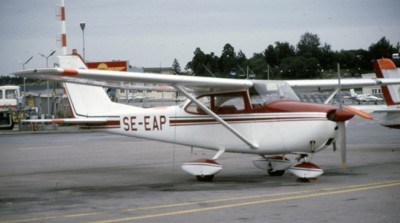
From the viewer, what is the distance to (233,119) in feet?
43.3

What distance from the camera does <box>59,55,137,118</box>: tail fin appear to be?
604 inches

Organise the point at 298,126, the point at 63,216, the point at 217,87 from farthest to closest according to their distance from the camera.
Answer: the point at 217,87
the point at 298,126
the point at 63,216

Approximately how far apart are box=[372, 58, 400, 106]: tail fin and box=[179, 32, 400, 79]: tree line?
353 centimetres

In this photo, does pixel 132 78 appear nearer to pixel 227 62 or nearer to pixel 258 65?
pixel 227 62

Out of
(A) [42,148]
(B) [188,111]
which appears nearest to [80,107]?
(B) [188,111]

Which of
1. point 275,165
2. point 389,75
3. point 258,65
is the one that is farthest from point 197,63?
point 275,165

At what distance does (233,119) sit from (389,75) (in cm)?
885

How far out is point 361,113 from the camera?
13242 millimetres

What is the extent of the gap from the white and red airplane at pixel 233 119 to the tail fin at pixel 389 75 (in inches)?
221

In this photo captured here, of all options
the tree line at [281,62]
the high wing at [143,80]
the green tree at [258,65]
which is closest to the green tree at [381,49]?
the tree line at [281,62]

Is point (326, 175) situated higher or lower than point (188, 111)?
lower

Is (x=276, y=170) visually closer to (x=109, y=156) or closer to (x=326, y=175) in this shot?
(x=326, y=175)

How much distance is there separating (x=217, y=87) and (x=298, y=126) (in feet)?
6.28

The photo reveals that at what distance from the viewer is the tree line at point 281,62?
23.8 meters
